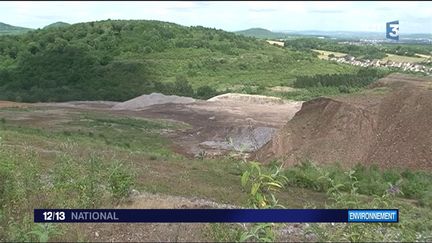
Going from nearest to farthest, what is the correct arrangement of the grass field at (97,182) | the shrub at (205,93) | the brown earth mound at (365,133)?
the grass field at (97,182), the brown earth mound at (365,133), the shrub at (205,93)

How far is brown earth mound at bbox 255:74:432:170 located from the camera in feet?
52.8

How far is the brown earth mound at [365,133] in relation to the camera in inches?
634

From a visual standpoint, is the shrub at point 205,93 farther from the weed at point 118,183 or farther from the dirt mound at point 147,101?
the weed at point 118,183

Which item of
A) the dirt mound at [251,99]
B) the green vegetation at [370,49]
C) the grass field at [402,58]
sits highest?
the green vegetation at [370,49]

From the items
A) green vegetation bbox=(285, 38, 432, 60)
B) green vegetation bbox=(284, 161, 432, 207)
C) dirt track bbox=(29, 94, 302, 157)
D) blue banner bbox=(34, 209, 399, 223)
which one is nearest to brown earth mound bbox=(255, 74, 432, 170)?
green vegetation bbox=(284, 161, 432, 207)

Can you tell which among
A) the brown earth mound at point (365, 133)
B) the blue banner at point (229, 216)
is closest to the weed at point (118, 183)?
the blue banner at point (229, 216)

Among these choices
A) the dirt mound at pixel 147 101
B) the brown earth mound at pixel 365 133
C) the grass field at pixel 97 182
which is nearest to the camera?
the grass field at pixel 97 182

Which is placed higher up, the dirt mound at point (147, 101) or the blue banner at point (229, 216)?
the blue banner at point (229, 216)

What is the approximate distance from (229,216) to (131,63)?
2140 inches

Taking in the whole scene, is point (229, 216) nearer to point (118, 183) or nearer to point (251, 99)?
point (118, 183)

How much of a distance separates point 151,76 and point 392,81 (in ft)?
127

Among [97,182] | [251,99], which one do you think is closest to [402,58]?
[251,99]

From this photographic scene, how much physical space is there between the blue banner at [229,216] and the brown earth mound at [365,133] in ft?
36.9

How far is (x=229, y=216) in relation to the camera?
4875 millimetres
